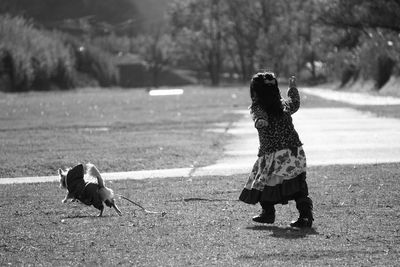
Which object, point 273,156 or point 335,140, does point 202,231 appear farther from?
point 335,140

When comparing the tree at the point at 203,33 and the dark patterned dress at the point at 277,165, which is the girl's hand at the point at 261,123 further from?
the tree at the point at 203,33

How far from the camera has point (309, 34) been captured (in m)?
92.9

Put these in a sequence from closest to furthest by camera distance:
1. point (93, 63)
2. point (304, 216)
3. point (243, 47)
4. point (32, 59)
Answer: point (304, 216)
point (32, 59)
point (243, 47)
point (93, 63)

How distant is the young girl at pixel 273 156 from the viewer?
30.1 feet

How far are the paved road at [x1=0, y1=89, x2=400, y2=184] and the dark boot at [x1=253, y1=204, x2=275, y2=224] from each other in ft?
17.3

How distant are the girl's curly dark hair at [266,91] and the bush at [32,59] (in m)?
74.3

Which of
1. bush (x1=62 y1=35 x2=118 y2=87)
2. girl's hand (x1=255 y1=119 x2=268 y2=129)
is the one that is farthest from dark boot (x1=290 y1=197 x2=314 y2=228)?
bush (x1=62 y1=35 x2=118 y2=87)

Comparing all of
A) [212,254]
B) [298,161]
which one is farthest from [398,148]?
[212,254]

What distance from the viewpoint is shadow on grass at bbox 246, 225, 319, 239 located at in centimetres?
849

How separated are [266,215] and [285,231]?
16.9 inches

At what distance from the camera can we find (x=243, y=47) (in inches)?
4257

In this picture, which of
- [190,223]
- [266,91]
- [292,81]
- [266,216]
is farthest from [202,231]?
[292,81]

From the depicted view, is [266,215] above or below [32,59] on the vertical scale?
above

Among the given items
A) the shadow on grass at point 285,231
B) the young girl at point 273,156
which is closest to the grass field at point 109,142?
the young girl at point 273,156
